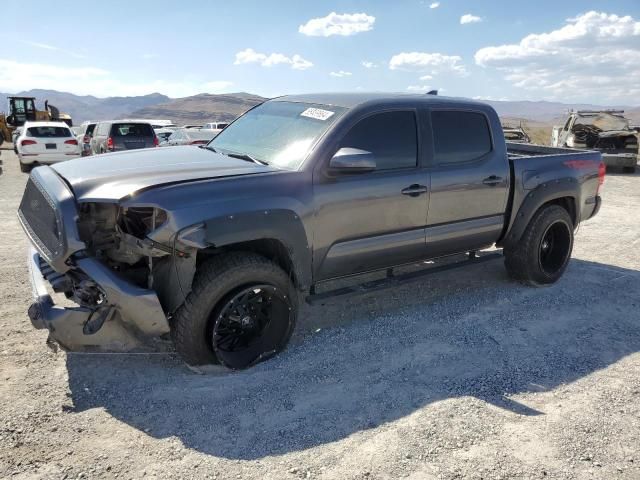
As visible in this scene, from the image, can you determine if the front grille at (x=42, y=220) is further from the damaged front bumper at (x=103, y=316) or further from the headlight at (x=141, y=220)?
the headlight at (x=141, y=220)

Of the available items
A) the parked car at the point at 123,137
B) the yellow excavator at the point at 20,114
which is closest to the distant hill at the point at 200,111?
the yellow excavator at the point at 20,114

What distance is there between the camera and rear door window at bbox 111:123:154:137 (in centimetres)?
1522

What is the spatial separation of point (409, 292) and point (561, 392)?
6.75 feet

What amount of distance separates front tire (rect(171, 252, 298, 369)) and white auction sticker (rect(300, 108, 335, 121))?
1.28 metres

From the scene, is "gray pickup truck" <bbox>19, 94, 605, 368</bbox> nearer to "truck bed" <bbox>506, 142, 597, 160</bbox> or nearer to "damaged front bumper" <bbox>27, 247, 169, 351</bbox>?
"damaged front bumper" <bbox>27, 247, 169, 351</bbox>

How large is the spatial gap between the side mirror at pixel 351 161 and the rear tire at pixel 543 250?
2.42 m

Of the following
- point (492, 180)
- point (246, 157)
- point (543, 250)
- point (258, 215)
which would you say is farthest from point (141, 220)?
point (543, 250)

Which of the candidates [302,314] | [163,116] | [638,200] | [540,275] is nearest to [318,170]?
[302,314]

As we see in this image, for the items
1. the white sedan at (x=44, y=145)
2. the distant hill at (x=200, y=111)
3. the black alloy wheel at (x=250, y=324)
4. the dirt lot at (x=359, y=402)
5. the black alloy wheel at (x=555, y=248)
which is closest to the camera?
the dirt lot at (x=359, y=402)

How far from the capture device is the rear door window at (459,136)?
4.64m

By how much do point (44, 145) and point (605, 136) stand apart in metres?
17.6

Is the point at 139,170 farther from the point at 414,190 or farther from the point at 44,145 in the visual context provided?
the point at 44,145

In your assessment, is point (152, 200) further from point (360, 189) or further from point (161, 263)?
point (360, 189)

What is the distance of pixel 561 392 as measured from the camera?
3.58 m
